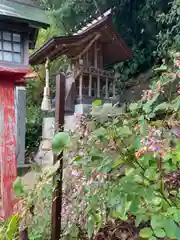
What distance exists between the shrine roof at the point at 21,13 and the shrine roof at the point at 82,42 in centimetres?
130

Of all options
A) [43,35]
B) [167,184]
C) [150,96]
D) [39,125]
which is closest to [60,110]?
[150,96]

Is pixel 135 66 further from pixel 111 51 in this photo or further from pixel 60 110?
pixel 60 110

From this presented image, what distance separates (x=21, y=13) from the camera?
3158 millimetres

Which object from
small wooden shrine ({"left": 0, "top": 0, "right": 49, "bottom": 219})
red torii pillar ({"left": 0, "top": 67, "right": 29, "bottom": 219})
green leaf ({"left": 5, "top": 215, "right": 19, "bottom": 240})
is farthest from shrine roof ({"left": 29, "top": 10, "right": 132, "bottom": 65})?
green leaf ({"left": 5, "top": 215, "right": 19, "bottom": 240})

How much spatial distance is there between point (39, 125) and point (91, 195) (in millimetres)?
6467

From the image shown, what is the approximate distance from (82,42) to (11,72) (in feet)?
9.28

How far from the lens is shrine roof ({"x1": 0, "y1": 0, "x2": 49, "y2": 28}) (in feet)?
9.83

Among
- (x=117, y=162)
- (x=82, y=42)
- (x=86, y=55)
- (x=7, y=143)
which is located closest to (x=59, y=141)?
(x=117, y=162)

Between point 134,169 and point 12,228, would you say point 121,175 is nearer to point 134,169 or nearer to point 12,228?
point 134,169

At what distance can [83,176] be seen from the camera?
3.92ft

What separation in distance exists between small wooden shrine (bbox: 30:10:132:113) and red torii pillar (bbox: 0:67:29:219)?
7.82 feet

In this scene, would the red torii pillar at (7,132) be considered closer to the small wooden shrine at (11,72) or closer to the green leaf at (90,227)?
the small wooden shrine at (11,72)

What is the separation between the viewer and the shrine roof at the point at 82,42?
4755 mm

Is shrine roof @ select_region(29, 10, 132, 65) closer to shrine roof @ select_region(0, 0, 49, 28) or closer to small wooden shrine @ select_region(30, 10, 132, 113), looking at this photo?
small wooden shrine @ select_region(30, 10, 132, 113)
